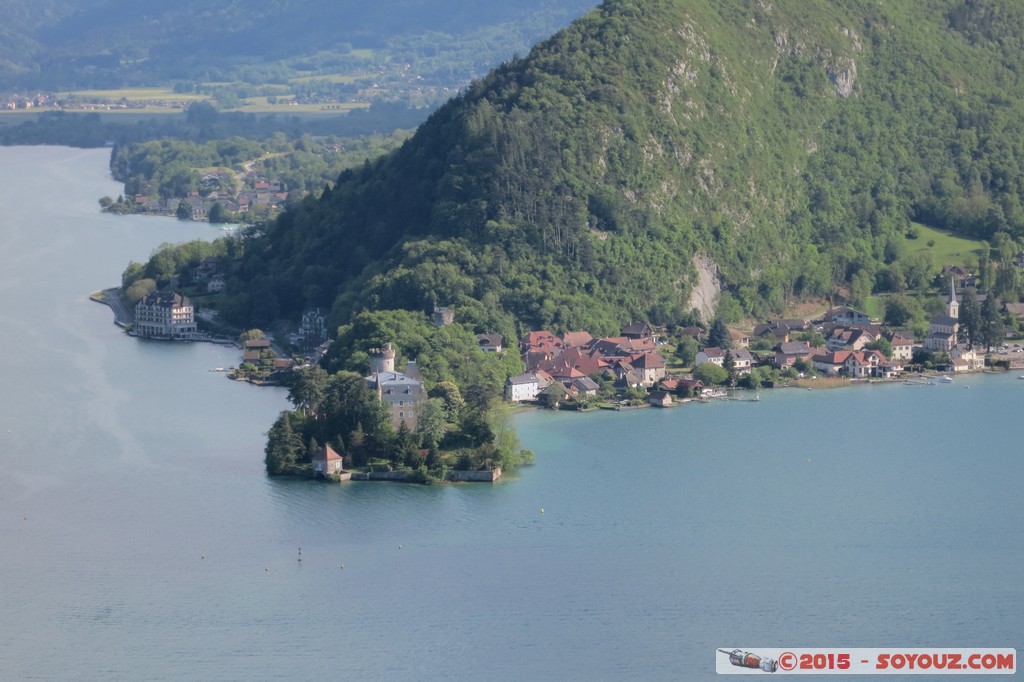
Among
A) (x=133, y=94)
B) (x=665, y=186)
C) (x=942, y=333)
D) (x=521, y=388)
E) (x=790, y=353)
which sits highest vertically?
(x=133, y=94)

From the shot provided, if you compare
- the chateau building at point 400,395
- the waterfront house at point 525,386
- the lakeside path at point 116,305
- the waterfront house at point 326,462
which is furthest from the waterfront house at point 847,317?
the waterfront house at point 326,462

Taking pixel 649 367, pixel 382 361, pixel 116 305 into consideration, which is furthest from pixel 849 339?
pixel 116 305

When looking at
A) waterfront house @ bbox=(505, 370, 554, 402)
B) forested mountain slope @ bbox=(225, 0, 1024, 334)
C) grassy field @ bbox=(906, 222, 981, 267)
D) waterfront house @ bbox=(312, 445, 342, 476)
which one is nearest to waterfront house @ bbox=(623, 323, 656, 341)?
forested mountain slope @ bbox=(225, 0, 1024, 334)

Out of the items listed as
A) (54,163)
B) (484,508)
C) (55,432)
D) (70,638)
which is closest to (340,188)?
(55,432)

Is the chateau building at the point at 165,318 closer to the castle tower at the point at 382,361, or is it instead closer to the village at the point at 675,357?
the village at the point at 675,357

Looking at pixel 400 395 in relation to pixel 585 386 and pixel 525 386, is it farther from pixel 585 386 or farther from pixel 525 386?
pixel 585 386

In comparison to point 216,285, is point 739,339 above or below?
below

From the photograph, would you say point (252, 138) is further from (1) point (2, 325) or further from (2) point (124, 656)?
(2) point (124, 656)
